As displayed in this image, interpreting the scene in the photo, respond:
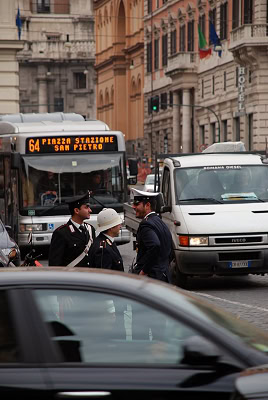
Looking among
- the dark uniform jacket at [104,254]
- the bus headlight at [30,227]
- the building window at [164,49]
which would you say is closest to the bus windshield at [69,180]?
the bus headlight at [30,227]

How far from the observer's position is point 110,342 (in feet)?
17.2

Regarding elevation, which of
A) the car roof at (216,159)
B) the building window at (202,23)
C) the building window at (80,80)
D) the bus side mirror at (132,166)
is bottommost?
the bus side mirror at (132,166)

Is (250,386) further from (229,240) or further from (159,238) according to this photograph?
(229,240)

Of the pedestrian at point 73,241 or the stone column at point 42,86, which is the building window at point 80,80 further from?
the pedestrian at point 73,241

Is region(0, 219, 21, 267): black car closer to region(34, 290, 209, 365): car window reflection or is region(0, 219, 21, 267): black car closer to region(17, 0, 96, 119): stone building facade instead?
region(34, 290, 209, 365): car window reflection

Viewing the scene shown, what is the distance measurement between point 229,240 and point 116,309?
435 inches

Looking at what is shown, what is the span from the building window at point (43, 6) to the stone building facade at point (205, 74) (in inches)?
968

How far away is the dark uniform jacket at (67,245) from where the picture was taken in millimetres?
9367

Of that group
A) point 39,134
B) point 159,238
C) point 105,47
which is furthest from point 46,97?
point 159,238

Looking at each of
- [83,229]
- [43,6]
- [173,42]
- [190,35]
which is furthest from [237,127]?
[43,6]

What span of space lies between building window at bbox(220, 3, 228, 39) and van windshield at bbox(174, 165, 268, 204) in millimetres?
45907

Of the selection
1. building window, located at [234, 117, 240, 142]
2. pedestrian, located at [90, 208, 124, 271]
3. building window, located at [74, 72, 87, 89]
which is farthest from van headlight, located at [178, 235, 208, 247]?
building window, located at [74, 72, 87, 89]

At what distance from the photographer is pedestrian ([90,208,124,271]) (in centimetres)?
890

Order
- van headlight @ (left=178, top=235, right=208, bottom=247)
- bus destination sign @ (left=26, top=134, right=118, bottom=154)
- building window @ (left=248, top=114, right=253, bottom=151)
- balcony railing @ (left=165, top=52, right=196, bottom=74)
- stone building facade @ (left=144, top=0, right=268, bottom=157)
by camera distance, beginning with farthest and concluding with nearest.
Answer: balcony railing @ (left=165, top=52, right=196, bottom=74) → building window @ (left=248, top=114, right=253, bottom=151) → stone building facade @ (left=144, top=0, right=268, bottom=157) → bus destination sign @ (left=26, top=134, right=118, bottom=154) → van headlight @ (left=178, top=235, right=208, bottom=247)
